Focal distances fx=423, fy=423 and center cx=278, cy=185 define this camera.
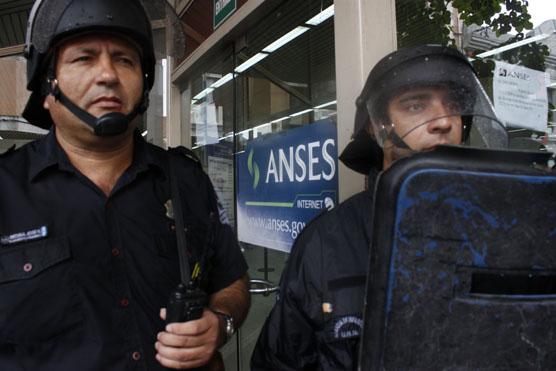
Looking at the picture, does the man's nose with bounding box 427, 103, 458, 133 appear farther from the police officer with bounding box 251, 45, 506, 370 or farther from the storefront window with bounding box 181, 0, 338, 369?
the storefront window with bounding box 181, 0, 338, 369

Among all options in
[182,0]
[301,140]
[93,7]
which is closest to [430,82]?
[301,140]

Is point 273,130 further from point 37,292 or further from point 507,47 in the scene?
point 37,292

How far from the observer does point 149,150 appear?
4.64 ft

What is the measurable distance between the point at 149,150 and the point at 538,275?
1147mm

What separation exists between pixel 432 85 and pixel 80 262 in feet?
3.57

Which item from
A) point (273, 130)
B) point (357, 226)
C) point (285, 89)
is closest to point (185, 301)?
point (357, 226)

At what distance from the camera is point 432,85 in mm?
1194

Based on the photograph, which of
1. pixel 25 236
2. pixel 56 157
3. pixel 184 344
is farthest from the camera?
pixel 56 157

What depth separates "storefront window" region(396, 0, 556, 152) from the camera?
149cm

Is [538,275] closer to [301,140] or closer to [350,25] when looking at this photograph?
[350,25]

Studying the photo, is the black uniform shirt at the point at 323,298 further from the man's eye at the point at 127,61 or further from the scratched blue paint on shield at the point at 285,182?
the man's eye at the point at 127,61

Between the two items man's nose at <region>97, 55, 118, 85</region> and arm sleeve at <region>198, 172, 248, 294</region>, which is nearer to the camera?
man's nose at <region>97, 55, 118, 85</region>

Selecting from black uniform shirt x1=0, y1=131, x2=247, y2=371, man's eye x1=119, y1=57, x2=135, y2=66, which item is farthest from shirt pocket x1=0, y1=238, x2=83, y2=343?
man's eye x1=119, y1=57, x2=135, y2=66


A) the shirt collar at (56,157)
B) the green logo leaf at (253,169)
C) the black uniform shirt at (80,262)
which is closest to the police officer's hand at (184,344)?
the black uniform shirt at (80,262)
